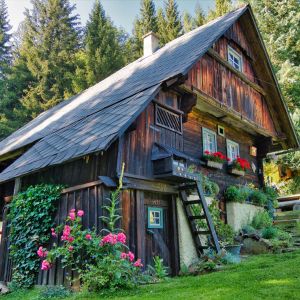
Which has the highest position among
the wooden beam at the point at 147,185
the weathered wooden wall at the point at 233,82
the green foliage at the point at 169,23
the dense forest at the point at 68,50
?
the green foliage at the point at 169,23

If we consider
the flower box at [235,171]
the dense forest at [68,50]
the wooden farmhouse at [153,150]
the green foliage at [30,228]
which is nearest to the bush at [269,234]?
the wooden farmhouse at [153,150]

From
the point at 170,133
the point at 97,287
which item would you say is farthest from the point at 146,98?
the point at 97,287

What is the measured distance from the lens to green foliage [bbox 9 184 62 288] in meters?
7.71

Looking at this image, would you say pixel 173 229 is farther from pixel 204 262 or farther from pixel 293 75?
pixel 293 75

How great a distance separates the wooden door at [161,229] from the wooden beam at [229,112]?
9.73 ft

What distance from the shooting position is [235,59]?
42.4ft

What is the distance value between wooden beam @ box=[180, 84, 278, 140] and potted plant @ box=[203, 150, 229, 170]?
4.56 feet

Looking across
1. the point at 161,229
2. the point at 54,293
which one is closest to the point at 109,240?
the point at 54,293

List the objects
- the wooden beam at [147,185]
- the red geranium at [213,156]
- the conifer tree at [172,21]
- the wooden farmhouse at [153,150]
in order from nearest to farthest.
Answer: the wooden farmhouse at [153,150] < the wooden beam at [147,185] < the red geranium at [213,156] < the conifer tree at [172,21]

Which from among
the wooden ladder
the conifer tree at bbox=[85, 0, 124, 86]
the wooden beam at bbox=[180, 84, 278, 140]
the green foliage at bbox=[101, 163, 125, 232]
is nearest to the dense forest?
the conifer tree at bbox=[85, 0, 124, 86]

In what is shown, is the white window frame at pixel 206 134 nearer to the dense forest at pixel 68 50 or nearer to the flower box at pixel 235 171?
the flower box at pixel 235 171

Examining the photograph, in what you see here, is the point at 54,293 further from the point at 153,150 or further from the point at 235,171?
the point at 235,171

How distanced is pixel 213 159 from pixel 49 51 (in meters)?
21.4

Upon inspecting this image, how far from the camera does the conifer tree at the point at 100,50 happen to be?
25.6 metres
